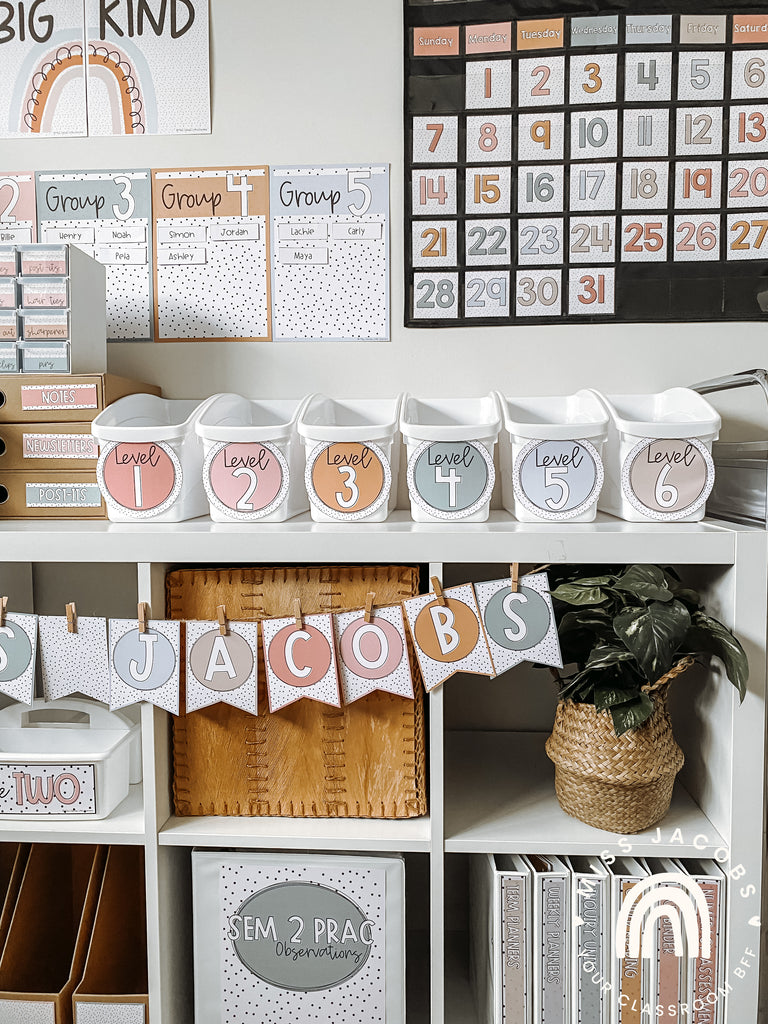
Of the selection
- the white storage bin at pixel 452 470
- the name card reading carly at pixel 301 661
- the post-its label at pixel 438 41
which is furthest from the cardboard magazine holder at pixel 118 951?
the post-its label at pixel 438 41

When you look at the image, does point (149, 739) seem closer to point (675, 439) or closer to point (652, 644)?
point (652, 644)

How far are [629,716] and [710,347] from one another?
31.7 inches

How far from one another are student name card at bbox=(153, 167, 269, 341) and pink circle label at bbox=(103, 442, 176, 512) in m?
0.42

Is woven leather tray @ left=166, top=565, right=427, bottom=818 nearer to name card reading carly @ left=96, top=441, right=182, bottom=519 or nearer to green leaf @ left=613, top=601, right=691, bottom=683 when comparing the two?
name card reading carly @ left=96, top=441, right=182, bottom=519

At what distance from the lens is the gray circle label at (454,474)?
121 cm

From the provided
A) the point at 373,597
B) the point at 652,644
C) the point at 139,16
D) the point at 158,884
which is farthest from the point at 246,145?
A: the point at 158,884

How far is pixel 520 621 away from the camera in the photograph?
113cm

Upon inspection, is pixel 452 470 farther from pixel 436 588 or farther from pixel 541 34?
pixel 541 34

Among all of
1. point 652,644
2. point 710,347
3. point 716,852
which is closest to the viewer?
point 652,644

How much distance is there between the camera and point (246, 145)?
1546mm

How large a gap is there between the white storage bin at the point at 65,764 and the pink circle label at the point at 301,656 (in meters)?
0.33

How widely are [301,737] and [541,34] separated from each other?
1.36 metres

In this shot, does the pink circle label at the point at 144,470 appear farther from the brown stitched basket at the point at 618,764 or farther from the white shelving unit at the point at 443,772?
the brown stitched basket at the point at 618,764

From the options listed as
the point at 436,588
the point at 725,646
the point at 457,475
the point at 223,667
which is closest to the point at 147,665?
the point at 223,667
